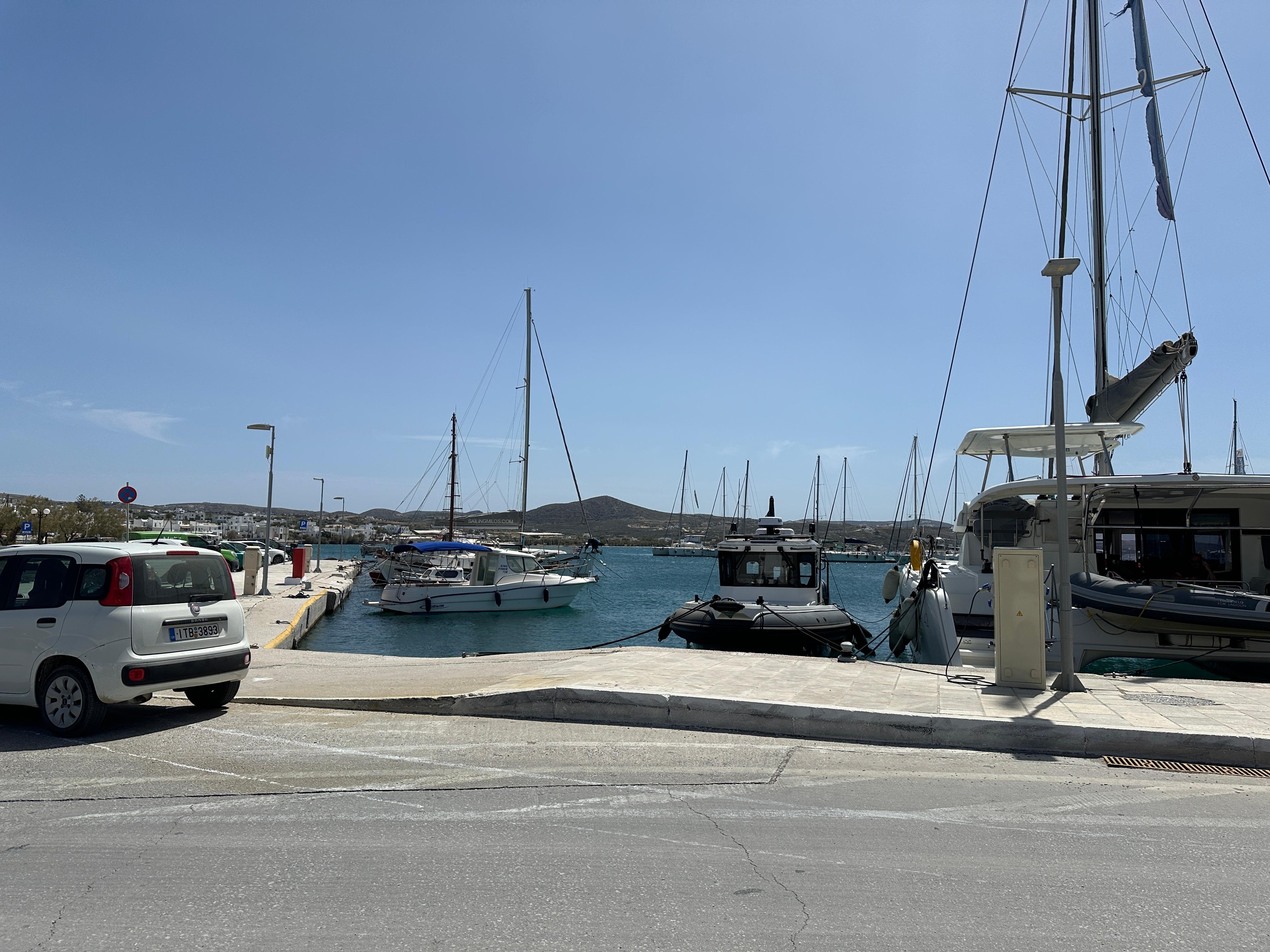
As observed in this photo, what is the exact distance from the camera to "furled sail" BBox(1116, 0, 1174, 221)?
1850 centimetres

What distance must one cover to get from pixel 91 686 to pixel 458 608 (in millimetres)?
28254

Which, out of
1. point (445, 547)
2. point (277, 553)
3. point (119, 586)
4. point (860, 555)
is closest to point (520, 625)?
point (445, 547)

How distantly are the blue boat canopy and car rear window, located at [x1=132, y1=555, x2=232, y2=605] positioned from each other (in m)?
27.2

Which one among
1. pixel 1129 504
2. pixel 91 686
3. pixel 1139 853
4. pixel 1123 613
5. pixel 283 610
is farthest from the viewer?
pixel 283 610

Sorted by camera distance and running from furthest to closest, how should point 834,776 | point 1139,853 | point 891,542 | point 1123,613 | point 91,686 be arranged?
point 891,542 < point 1123,613 < point 91,686 < point 834,776 < point 1139,853

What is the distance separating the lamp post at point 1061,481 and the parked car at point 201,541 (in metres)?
22.6

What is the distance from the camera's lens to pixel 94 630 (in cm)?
746

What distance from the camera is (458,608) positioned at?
1394 inches

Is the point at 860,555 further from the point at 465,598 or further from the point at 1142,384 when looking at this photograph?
the point at 1142,384

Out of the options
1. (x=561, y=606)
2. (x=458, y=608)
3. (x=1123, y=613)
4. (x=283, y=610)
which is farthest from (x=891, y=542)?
(x=1123, y=613)

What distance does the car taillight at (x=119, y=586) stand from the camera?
7.54 m

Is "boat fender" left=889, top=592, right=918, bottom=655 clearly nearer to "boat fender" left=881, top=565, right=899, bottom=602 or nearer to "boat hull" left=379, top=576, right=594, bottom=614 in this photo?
"boat fender" left=881, top=565, right=899, bottom=602

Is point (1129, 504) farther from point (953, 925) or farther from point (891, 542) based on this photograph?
point (891, 542)

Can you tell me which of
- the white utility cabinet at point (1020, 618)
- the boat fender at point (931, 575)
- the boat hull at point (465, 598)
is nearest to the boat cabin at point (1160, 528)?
the boat fender at point (931, 575)
